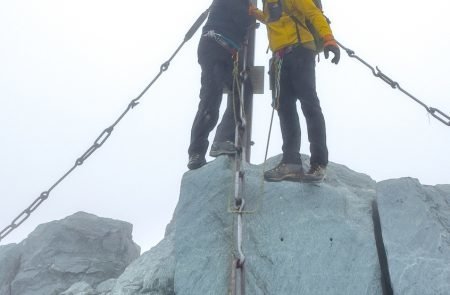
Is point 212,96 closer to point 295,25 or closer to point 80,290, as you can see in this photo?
point 295,25

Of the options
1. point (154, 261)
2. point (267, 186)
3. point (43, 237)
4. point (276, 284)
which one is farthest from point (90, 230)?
point (276, 284)

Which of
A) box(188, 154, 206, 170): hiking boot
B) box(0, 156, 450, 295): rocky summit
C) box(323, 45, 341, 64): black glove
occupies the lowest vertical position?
box(0, 156, 450, 295): rocky summit

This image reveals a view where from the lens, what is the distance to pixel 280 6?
6.35 m

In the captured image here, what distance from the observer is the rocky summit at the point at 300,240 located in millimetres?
5117

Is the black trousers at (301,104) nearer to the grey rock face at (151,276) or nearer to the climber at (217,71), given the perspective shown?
the climber at (217,71)

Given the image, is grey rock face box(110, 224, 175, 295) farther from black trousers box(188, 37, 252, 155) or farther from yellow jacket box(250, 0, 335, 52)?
yellow jacket box(250, 0, 335, 52)

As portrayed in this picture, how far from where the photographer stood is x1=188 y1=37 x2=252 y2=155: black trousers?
658cm

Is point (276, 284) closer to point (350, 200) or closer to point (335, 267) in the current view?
point (335, 267)

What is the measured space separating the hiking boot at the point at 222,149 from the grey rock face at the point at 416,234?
1.79m

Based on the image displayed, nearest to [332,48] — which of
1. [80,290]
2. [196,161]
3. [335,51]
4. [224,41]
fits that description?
[335,51]

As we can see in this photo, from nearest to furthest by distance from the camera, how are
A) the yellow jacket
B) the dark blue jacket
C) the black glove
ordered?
the black glove < the yellow jacket < the dark blue jacket

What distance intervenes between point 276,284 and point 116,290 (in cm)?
171

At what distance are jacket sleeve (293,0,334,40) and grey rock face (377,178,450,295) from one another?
180 cm

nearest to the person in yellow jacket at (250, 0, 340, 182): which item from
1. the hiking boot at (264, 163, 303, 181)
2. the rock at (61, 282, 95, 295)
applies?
the hiking boot at (264, 163, 303, 181)
